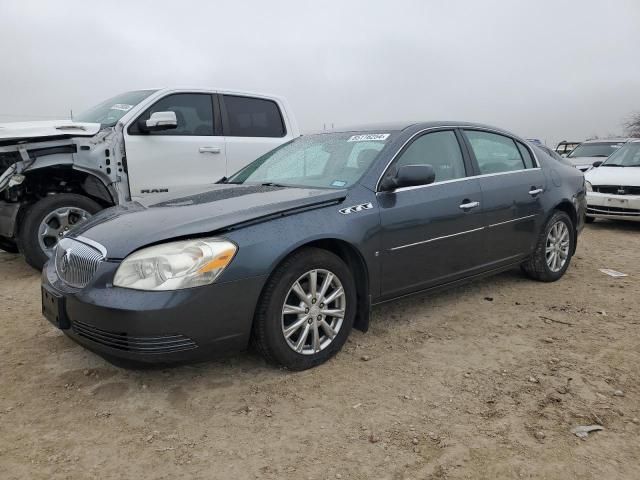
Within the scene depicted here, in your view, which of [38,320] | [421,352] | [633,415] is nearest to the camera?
[633,415]

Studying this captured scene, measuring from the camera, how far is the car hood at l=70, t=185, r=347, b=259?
296 centimetres

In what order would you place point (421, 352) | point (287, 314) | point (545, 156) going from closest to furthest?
point (287, 314) < point (421, 352) < point (545, 156)

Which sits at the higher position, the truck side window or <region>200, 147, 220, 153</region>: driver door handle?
the truck side window

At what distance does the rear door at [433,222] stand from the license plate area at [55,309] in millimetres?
1938

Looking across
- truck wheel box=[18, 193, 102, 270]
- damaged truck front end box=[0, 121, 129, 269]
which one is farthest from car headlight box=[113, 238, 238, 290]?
damaged truck front end box=[0, 121, 129, 269]

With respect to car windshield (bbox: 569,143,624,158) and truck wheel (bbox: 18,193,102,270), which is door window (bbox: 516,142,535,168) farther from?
car windshield (bbox: 569,143,624,158)

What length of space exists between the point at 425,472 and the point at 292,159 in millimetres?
2707

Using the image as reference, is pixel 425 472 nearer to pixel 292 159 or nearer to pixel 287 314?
pixel 287 314

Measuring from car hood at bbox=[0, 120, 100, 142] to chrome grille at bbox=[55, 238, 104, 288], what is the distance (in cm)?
254

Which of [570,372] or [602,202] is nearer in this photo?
[570,372]

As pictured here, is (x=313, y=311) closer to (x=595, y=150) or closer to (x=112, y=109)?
(x=112, y=109)

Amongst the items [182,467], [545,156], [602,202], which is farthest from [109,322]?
[602,202]

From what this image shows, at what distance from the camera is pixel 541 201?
4945 millimetres

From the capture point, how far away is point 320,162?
13.5 ft
